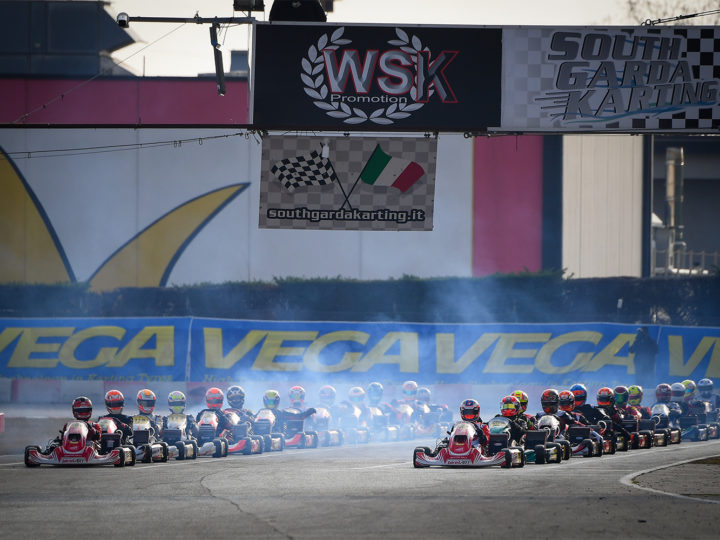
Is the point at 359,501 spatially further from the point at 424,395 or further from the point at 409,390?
the point at 424,395

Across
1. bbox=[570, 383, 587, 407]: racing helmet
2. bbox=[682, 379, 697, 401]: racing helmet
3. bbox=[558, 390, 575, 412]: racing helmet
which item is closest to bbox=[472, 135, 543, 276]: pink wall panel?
bbox=[682, 379, 697, 401]: racing helmet

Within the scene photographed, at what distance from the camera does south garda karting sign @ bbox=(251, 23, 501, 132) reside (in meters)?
17.8

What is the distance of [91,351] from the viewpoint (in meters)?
28.5

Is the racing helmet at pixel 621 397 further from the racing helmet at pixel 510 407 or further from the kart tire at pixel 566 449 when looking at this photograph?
the racing helmet at pixel 510 407

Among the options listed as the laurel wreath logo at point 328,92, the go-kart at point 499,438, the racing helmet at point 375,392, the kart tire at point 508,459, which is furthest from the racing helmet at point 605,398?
the laurel wreath logo at point 328,92

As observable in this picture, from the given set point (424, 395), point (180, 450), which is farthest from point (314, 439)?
point (180, 450)

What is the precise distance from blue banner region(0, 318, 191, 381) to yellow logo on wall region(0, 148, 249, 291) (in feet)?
26.2

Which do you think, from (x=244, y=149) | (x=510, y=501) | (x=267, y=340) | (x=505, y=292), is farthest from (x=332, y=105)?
(x=244, y=149)

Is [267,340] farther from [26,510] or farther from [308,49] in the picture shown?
[26,510]

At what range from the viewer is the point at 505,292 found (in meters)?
32.2

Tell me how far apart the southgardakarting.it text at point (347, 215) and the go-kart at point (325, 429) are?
6683 millimetres

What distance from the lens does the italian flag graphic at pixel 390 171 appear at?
722 inches

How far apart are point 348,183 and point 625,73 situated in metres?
4.53

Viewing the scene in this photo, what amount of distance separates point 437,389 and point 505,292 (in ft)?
14.5
